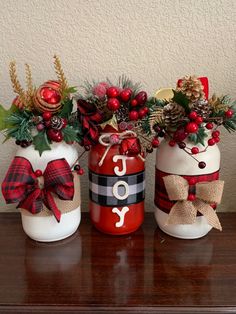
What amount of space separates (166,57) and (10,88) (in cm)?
42

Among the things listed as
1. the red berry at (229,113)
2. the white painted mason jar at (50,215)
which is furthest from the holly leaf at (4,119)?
the red berry at (229,113)

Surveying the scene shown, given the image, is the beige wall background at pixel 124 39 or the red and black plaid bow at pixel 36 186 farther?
the beige wall background at pixel 124 39

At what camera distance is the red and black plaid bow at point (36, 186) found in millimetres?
636

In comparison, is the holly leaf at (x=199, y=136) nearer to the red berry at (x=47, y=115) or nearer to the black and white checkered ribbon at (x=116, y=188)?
the black and white checkered ribbon at (x=116, y=188)

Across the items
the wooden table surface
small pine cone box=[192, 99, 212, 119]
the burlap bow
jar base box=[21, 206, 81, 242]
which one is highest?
small pine cone box=[192, 99, 212, 119]

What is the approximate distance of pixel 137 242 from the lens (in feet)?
2.37

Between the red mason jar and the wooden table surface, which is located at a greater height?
the red mason jar

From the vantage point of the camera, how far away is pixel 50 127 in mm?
650

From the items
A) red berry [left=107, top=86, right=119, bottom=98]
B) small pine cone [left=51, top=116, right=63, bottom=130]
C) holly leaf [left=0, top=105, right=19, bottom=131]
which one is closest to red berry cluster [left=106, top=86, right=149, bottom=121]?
red berry [left=107, top=86, right=119, bottom=98]

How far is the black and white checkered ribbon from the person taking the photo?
70 cm

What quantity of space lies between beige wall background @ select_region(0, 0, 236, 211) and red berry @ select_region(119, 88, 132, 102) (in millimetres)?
197

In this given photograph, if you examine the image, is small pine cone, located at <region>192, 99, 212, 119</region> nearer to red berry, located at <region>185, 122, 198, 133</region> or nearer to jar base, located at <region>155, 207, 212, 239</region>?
red berry, located at <region>185, 122, 198, 133</region>

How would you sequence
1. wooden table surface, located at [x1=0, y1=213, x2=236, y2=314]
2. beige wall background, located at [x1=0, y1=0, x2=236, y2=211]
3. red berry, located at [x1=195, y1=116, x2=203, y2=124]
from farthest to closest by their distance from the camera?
beige wall background, located at [x1=0, y1=0, x2=236, y2=211] < red berry, located at [x1=195, y1=116, x2=203, y2=124] < wooden table surface, located at [x1=0, y1=213, x2=236, y2=314]

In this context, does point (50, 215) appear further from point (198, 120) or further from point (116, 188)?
point (198, 120)
